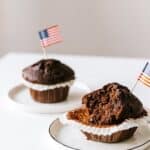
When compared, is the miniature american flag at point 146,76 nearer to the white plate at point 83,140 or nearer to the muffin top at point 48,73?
the white plate at point 83,140

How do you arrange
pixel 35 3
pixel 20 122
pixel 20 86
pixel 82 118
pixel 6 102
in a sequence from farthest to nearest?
pixel 35 3 < pixel 20 86 < pixel 6 102 < pixel 20 122 < pixel 82 118

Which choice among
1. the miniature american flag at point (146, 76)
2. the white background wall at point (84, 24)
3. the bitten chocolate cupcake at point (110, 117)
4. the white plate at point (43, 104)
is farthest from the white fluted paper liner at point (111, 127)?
the white background wall at point (84, 24)

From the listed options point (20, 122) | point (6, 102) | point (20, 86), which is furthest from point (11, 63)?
point (20, 122)

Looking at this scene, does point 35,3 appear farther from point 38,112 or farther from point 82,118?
point 82,118

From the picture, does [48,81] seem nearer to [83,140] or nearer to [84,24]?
[83,140]

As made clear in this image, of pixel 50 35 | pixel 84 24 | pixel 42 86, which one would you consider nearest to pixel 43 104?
pixel 42 86

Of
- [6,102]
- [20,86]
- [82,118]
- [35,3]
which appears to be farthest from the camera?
[35,3]

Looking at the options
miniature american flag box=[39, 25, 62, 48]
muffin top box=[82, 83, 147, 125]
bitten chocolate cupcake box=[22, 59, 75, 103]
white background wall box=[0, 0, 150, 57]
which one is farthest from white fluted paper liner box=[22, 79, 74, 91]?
white background wall box=[0, 0, 150, 57]
